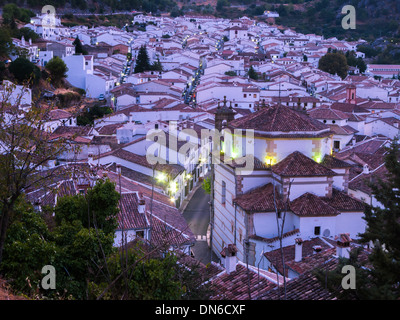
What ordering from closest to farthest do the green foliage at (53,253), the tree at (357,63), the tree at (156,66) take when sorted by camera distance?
the green foliage at (53,253) → the tree at (156,66) → the tree at (357,63)

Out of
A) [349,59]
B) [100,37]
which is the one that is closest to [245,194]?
[100,37]

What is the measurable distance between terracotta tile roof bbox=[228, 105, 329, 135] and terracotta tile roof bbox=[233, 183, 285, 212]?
181 centimetres

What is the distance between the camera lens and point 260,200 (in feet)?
53.0

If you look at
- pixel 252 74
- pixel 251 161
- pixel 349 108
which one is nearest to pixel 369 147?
pixel 349 108

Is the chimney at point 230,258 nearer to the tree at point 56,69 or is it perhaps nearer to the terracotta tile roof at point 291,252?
the terracotta tile roof at point 291,252

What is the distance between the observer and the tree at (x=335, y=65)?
73.9m

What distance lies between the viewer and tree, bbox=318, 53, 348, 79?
73.9 meters

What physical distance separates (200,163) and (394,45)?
7262cm

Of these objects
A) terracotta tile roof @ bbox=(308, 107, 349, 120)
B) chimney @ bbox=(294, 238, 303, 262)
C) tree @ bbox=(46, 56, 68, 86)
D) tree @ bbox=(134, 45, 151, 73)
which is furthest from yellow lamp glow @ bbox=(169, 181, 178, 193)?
tree @ bbox=(134, 45, 151, 73)

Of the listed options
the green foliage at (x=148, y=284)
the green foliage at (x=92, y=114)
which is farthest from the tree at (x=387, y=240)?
the green foliage at (x=92, y=114)

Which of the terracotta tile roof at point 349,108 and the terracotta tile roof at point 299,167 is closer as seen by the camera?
the terracotta tile roof at point 299,167

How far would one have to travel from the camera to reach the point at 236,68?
208 ft

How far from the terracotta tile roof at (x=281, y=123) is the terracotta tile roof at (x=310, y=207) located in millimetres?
2121

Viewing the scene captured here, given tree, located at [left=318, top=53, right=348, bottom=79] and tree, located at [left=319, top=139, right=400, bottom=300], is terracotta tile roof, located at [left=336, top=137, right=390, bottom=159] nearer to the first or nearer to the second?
tree, located at [left=319, top=139, right=400, bottom=300]
